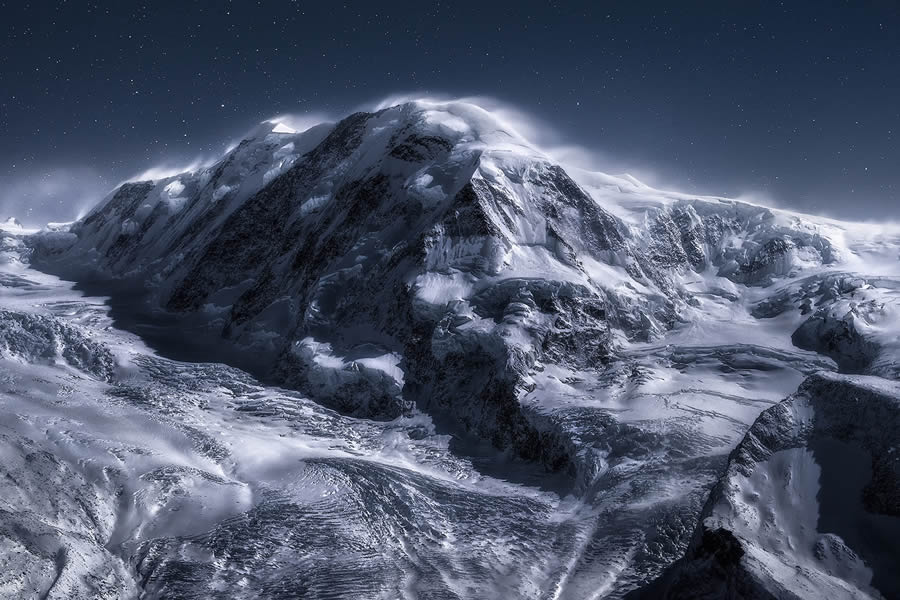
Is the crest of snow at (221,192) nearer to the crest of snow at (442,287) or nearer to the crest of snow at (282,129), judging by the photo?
the crest of snow at (282,129)

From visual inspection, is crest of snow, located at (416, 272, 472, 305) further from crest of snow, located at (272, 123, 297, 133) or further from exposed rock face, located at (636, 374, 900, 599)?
crest of snow, located at (272, 123, 297, 133)

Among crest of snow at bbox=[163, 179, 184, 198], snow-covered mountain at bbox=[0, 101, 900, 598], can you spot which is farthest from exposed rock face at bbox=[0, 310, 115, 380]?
crest of snow at bbox=[163, 179, 184, 198]

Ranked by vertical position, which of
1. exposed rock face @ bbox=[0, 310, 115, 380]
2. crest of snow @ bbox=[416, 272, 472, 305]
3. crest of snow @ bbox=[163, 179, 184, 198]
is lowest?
exposed rock face @ bbox=[0, 310, 115, 380]

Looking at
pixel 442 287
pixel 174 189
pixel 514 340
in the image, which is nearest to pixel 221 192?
pixel 174 189

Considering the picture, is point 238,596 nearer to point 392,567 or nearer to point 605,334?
point 392,567

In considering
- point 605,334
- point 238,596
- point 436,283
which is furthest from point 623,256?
point 238,596

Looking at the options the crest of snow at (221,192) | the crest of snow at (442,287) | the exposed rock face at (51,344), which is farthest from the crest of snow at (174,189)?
the crest of snow at (442,287)
